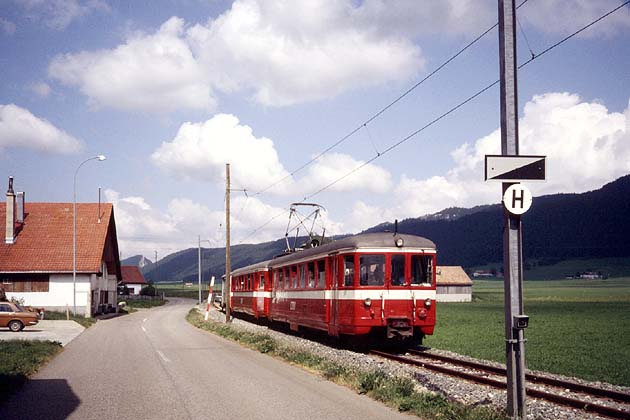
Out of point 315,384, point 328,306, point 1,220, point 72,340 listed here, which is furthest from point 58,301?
point 315,384

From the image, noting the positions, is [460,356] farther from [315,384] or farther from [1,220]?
[1,220]

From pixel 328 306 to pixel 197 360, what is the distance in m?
4.50

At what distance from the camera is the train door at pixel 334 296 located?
1811cm

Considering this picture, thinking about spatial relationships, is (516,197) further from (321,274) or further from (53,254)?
(53,254)

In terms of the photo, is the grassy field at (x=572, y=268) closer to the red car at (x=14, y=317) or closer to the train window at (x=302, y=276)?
the red car at (x=14, y=317)

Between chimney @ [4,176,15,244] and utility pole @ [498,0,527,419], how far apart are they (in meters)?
43.8

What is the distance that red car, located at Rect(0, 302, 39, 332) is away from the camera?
100 ft

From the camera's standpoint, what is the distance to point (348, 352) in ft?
59.2

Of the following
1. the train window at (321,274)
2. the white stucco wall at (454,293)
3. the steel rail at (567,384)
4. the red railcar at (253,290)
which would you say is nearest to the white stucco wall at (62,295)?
the red railcar at (253,290)

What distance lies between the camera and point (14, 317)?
30.8m

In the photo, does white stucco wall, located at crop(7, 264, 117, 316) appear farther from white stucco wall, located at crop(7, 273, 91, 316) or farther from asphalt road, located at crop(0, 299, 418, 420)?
asphalt road, located at crop(0, 299, 418, 420)

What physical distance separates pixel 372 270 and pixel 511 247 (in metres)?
8.68

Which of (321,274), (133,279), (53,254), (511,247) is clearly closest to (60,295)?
(53,254)

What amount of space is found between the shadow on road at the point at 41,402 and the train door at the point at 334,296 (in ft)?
26.2
